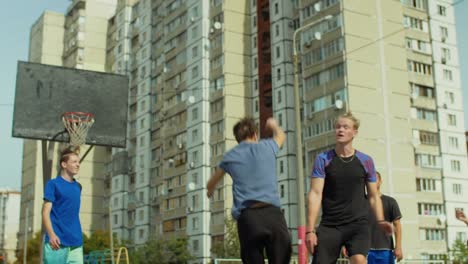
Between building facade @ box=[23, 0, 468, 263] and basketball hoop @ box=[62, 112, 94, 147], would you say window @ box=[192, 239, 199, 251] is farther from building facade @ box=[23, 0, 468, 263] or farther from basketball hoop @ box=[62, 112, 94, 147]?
basketball hoop @ box=[62, 112, 94, 147]

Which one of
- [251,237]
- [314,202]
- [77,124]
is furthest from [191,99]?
[251,237]

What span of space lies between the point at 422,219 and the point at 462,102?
12555mm

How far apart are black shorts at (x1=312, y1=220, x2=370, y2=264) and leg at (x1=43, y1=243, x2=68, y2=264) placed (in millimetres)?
3231

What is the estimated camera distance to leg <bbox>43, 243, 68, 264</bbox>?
27.5 feet

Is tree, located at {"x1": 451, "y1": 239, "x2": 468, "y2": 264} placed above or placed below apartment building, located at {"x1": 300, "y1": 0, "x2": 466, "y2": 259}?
below

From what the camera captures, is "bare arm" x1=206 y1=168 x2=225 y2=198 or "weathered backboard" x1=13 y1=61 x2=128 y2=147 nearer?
"bare arm" x1=206 y1=168 x2=225 y2=198

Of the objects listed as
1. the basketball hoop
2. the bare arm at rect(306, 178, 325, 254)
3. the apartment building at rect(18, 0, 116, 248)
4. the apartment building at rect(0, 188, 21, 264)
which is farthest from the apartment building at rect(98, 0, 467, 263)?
the apartment building at rect(0, 188, 21, 264)

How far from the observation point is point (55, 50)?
9981 centimetres

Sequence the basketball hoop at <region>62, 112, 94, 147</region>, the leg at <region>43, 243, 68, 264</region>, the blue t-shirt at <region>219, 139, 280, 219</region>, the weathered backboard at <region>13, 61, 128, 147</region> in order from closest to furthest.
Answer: the blue t-shirt at <region>219, 139, 280, 219</region> → the leg at <region>43, 243, 68, 264</region> → the basketball hoop at <region>62, 112, 94, 147</region> → the weathered backboard at <region>13, 61, 128, 147</region>

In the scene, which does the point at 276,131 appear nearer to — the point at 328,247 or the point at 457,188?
the point at 328,247

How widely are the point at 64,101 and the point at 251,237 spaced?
1893 cm

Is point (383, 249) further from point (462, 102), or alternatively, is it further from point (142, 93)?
point (142, 93)

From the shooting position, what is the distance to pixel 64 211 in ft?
28.3

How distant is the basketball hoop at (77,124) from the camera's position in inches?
888
